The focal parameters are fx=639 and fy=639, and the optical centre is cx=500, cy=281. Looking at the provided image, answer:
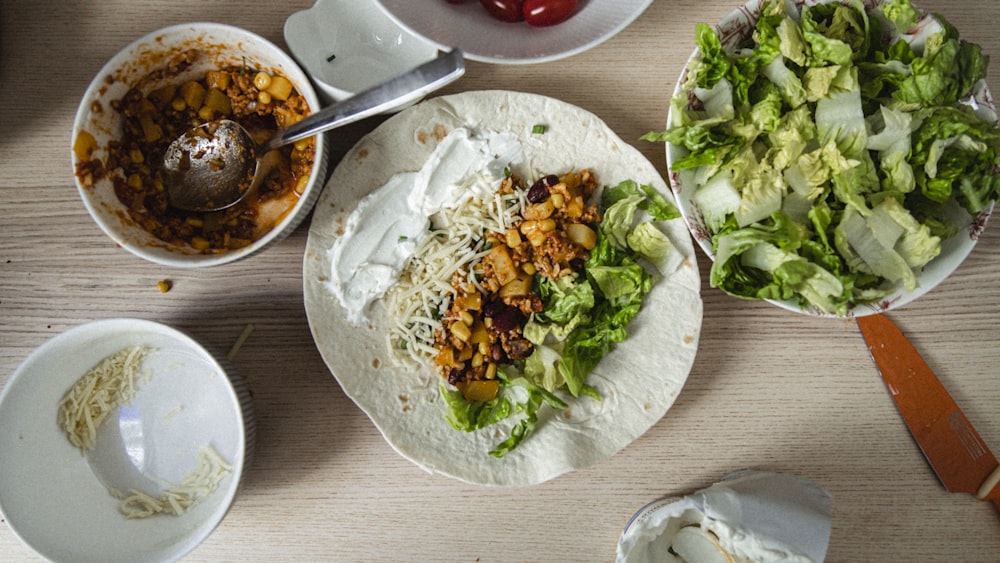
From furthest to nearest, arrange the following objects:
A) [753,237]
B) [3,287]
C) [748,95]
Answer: [3,287] → [748,95] → [753,237]

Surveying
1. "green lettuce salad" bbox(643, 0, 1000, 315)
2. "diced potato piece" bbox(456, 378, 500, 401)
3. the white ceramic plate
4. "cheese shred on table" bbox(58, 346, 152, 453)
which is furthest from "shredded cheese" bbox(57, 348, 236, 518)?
"green lettuce salad" bbox(643, 0, 1000, 315)

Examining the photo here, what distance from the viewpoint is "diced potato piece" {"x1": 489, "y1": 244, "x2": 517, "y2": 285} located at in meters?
1.80

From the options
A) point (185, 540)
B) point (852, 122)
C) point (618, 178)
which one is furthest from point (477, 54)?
point (185, 540)

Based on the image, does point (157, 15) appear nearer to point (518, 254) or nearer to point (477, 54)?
point (477, 54)

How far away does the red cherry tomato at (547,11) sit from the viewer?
1611 millimetres

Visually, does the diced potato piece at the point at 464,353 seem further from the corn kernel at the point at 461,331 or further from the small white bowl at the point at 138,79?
the small white bowl at the point at 138,79

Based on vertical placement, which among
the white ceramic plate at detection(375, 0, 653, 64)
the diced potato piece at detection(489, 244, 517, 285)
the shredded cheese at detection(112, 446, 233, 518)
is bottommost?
the shredded cheese at detection(112, 446, 233, 518)

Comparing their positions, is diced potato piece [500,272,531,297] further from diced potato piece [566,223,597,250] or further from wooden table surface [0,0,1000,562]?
wooden table surface [0,0,1000,562]

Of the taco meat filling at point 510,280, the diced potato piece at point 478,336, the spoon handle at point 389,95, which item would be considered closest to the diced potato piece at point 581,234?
the taco meat filling at point 510,280

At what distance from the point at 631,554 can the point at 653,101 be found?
1290 millimetres

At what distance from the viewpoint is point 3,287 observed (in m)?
1.89

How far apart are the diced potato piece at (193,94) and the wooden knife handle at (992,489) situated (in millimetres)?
2511

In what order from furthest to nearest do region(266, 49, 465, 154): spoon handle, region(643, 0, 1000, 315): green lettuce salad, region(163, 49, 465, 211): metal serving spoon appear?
region(163, 49, 465, 211): metal serving spoon, region(643, 0, 1000, 315): green lettuce salad, region(266, 49, 465, 154): spoon handle

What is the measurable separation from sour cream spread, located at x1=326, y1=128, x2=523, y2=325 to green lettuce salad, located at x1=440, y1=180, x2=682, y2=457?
330 millimetres
